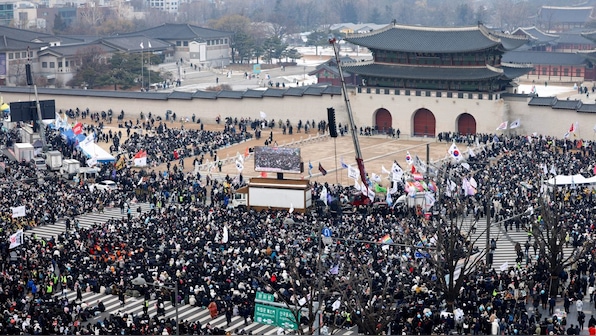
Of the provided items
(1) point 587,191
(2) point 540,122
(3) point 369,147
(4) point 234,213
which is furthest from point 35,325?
(2) point 540,122

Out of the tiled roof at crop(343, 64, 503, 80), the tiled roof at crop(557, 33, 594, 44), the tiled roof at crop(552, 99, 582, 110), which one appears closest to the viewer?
the tiled roof at crop(552, 99, 582, 110)

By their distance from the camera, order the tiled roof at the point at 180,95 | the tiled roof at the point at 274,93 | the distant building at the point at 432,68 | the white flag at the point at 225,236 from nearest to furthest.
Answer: the white flag at the point at 225,236 → the distant building at the point at 432,68 → the tiled roof at the point at 274,93 → the tiled roof at the point at 180,95

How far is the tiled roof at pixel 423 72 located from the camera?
3388 inches

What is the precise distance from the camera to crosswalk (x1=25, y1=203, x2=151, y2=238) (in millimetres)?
56594

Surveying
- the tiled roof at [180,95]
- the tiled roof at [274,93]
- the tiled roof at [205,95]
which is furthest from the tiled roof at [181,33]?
the tiled roof at [274,93]

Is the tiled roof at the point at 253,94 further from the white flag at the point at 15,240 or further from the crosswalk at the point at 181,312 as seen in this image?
the crosswalk at the point at 181,312

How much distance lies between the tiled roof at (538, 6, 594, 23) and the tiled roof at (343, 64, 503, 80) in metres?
108

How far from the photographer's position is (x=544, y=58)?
13350 cm

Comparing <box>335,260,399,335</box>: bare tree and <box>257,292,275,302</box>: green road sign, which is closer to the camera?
<box>335,260,399,335</box>: bare tree

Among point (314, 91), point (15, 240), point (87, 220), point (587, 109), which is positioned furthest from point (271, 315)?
point (314, 91)

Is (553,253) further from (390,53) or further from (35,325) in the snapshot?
(390,53)

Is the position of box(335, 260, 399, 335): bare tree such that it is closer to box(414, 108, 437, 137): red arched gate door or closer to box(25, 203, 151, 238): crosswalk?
box(25, 203, 151, 238): crosswalk

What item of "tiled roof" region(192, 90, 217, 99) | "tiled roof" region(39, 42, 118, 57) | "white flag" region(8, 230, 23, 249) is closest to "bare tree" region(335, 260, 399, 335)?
"white flag" region(8, 230, 23, 249)

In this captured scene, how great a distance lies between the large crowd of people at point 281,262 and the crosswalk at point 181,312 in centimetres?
31
